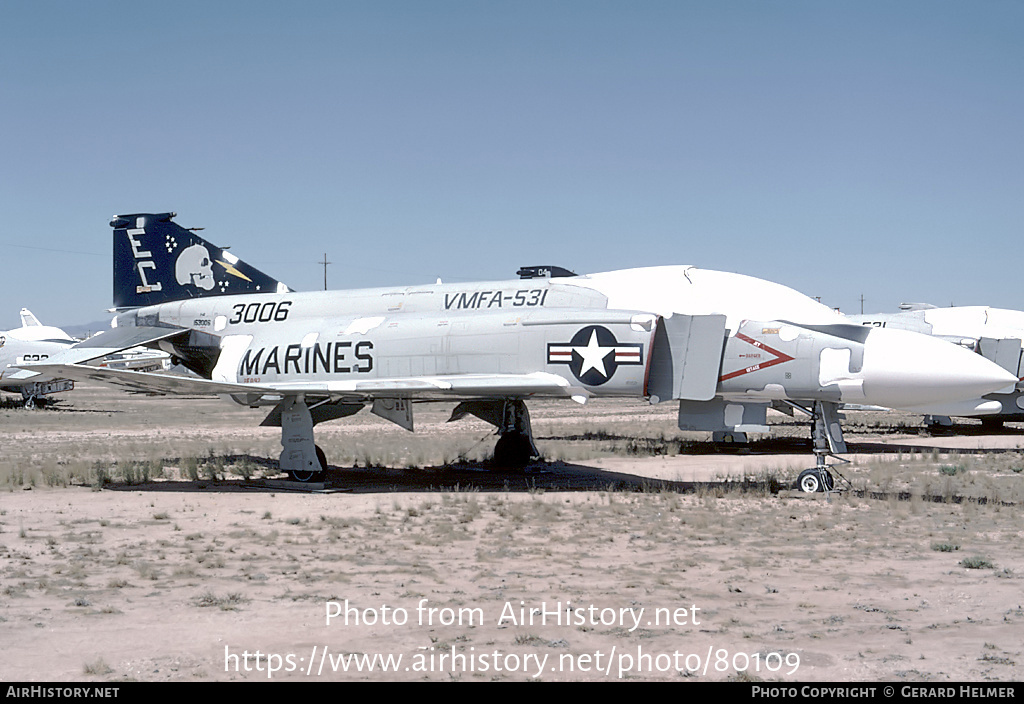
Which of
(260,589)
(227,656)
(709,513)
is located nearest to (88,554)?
(260,589)

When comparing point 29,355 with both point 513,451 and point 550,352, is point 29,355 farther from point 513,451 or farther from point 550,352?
point 550,352

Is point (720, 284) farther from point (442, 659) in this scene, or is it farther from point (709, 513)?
point (442, 659)

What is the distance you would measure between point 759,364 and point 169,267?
41.2ft

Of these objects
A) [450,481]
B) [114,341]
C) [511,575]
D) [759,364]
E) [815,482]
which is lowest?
[511,575]

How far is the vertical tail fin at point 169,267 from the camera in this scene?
776 inches

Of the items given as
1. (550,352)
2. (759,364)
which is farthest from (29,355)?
(759,364)

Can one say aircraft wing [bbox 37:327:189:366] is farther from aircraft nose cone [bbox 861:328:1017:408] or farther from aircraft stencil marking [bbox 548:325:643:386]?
aircraft nose cone [bbox 861:328:1017:408]

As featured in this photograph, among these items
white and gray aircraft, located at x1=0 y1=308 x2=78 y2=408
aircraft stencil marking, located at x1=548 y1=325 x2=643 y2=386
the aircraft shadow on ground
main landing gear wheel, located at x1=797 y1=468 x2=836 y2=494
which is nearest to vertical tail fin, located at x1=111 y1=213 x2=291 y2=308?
the aircraft shadow on ground

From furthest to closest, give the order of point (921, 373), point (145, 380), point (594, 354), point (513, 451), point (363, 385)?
point (513, 451), point (363, 385), point (145, 380), point (594, 354), point (921, 373)

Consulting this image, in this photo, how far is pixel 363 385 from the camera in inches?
590

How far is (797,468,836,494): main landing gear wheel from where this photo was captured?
45.3ft

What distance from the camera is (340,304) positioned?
18.0 m

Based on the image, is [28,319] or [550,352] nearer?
[550,352]

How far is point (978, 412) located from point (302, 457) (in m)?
19.1
